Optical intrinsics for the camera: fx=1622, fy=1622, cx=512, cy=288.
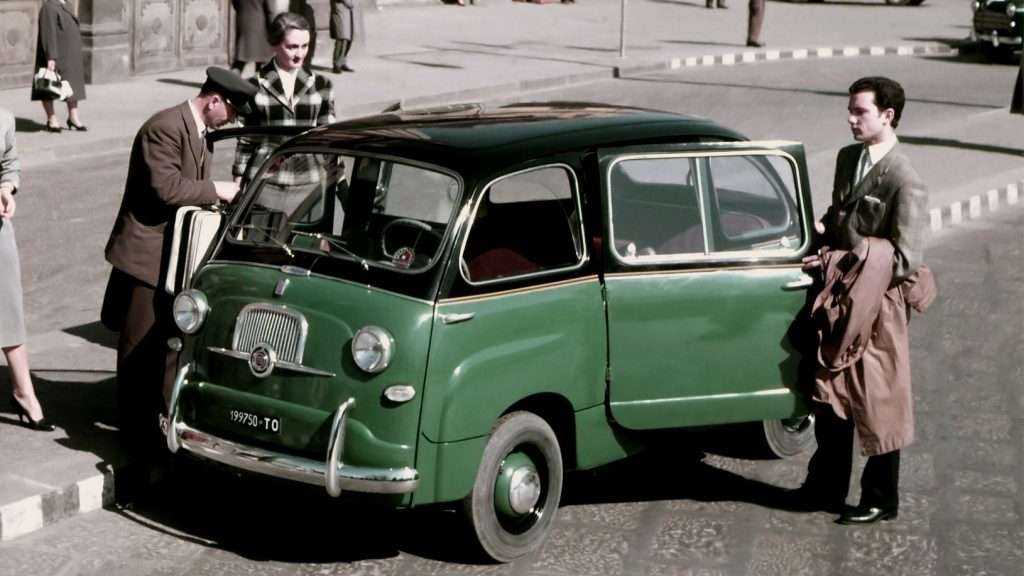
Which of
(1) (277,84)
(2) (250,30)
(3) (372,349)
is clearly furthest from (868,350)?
(2) (250,30)

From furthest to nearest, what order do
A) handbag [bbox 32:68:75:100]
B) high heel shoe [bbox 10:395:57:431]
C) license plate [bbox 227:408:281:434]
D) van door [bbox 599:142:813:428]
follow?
handbag [bbox 32:68:75:100] → high heel shoe [bbox 10:395:57:431] → van door [bbox 599:142:813:428] → license plate [bbox 227:408:281:434]

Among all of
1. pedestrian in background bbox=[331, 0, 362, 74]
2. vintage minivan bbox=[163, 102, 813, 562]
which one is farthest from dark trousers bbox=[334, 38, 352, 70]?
vintage minivan bbox=[163, 102, 813, 562]

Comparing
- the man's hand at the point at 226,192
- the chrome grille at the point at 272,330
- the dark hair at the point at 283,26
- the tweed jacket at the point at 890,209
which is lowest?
the chrome grille at the point at 272,330

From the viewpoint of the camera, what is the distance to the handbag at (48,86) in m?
16.0

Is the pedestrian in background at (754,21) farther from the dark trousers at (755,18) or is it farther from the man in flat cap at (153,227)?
the man in flat cap at (153,227)

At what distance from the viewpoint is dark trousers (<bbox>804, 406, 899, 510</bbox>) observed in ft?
22.7

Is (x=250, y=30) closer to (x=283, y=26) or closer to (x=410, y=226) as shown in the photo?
(x=283, y=26)

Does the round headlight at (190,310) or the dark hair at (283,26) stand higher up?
the dark hair at (283,26)

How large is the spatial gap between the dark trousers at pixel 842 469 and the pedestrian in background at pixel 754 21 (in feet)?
73.2

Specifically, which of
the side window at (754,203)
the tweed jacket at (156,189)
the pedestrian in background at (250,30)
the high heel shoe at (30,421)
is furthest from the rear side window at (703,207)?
the pedestrian in background at (250,30)

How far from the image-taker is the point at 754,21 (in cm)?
2869

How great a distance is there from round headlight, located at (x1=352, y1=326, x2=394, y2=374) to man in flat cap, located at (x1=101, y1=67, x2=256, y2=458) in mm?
1667

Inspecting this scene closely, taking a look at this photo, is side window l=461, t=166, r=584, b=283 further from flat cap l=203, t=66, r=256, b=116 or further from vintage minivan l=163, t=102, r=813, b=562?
flat cap l=203, t=66, r=256, b=116

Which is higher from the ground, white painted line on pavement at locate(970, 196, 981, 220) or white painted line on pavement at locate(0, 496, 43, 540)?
white painted line on pavement at locate(970, 196, 981, 220)
